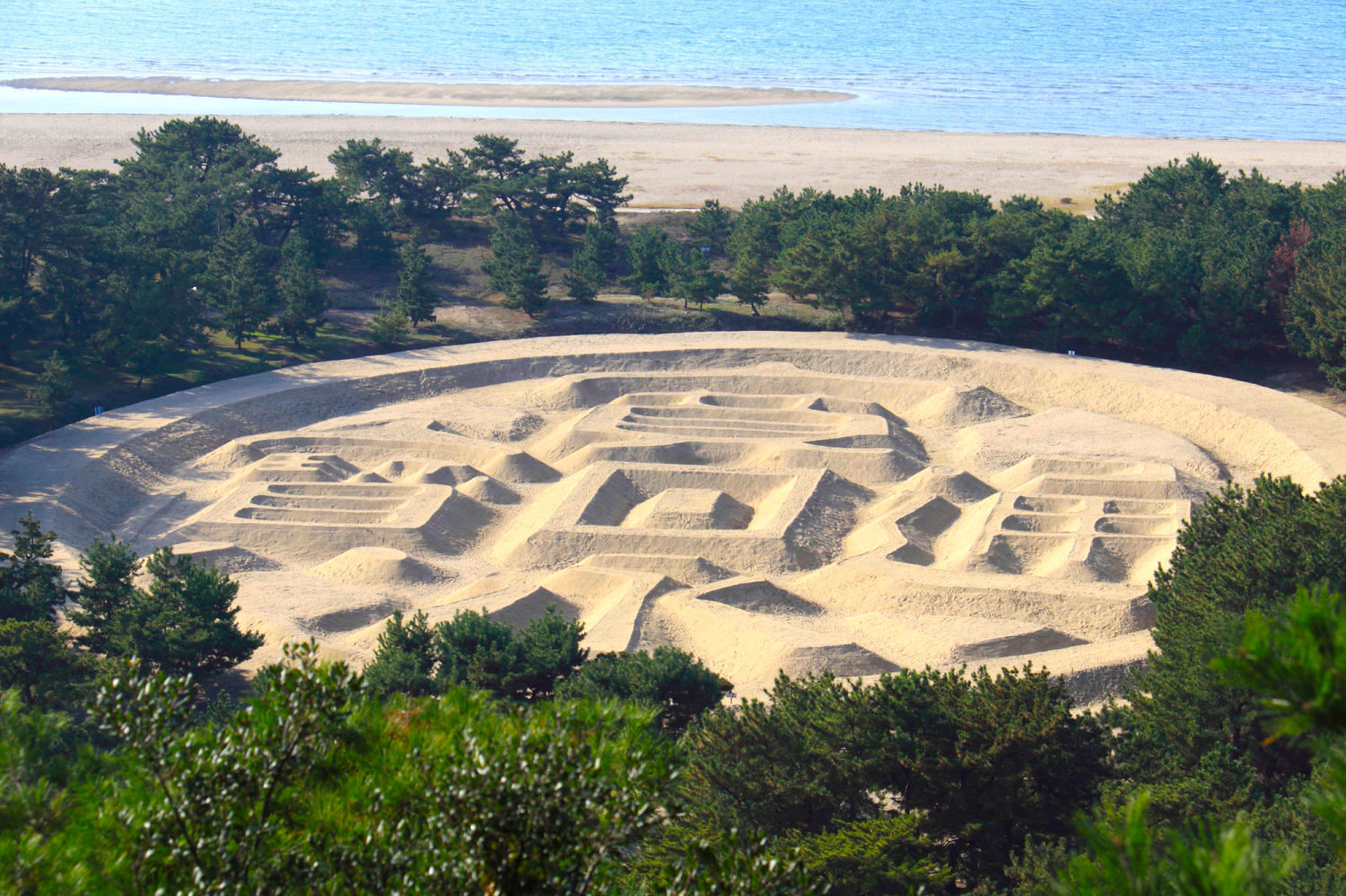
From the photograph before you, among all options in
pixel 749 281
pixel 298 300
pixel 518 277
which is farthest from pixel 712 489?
pixel 298 300

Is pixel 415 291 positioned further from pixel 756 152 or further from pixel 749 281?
pixel 756 152

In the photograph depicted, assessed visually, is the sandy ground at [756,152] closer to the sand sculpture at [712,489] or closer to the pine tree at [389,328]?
the pine tree at [389,328]

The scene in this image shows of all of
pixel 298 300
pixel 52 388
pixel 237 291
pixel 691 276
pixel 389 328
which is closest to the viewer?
pixel 52 388

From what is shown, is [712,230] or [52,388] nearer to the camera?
[52,388]

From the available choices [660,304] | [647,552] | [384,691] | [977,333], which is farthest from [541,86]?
[384,691]

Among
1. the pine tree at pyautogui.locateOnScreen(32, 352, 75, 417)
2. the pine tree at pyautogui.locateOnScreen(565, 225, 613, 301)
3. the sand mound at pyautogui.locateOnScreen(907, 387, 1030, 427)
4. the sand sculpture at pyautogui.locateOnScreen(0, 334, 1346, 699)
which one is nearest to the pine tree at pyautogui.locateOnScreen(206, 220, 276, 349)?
the sand sculpture at pyautogui.locateOnScreen(0, 334, 1346, 699)

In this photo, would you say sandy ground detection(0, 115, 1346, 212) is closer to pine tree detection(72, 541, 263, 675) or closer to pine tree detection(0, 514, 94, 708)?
pine tree detection(72, 541, 263, 675)

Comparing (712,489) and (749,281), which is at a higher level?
(749,281)
